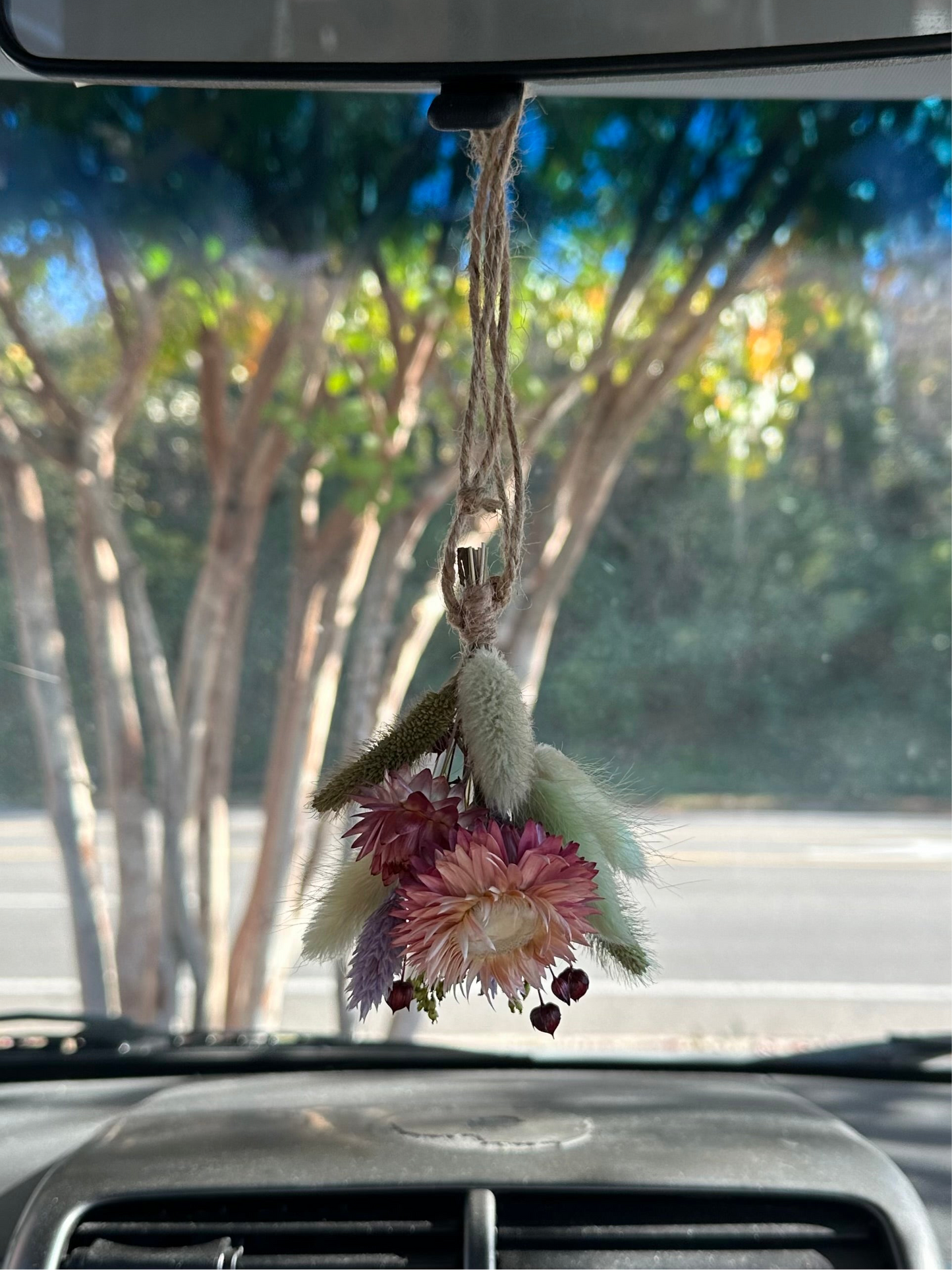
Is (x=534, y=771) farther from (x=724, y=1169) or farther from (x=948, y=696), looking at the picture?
(x=948, y=696)

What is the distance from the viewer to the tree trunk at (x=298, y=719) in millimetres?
3869

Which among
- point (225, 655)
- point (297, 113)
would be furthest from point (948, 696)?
point (297, 113)

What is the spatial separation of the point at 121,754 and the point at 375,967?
298 centimetres

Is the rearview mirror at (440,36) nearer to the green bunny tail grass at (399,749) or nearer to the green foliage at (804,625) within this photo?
the green bunny tail grass at (399,749)

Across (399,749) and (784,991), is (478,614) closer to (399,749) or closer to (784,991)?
(399,749)

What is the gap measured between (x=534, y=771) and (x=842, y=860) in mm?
2345

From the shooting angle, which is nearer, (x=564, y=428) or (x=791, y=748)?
(x=791, y=748)

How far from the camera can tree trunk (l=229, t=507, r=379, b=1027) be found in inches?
152

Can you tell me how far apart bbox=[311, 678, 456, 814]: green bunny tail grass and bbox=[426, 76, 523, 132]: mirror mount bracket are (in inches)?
22.2

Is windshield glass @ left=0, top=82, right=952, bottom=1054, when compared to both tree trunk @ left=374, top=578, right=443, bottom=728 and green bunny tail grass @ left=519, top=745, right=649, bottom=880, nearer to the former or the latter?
tree trunk @ left=374, top=578, right=443, bottom=728

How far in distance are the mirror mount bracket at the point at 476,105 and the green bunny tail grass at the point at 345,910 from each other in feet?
2.44

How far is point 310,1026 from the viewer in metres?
3.81

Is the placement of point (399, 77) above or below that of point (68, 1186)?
above

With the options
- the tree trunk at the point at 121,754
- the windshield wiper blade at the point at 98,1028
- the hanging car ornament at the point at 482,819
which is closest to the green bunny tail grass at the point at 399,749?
the hanging car ornament at the point at 482,819
